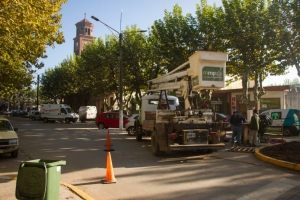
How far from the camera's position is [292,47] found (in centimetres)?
1606

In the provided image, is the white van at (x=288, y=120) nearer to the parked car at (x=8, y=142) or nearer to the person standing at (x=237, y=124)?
the person standing at (x=237, y=124)

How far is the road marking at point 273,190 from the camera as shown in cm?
594

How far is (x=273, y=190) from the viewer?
6426mm

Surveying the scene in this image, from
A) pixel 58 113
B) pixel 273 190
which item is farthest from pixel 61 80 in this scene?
pixel 273 190

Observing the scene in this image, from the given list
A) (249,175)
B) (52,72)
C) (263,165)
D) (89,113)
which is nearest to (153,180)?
(249,175)

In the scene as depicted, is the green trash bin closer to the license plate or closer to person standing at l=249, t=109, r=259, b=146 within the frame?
the license plate

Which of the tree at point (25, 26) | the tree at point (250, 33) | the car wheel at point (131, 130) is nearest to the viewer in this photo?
the tree at point (25, 26)

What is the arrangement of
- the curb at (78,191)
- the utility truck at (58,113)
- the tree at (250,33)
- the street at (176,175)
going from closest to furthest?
the curb at (78,191), the street at (176,175), the tree at (250,33), the utility truck at (58,113)

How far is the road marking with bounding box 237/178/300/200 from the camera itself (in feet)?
19.5

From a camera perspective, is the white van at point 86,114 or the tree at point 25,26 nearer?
the tree at point 25,26

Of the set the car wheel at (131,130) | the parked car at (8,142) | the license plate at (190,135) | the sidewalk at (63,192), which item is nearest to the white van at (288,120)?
the car wheel at (131,130)

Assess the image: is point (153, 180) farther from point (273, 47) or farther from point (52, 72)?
point (52, 72)

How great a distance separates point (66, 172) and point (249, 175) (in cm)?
505

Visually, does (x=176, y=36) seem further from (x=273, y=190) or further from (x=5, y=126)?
(x=273, y=190)
